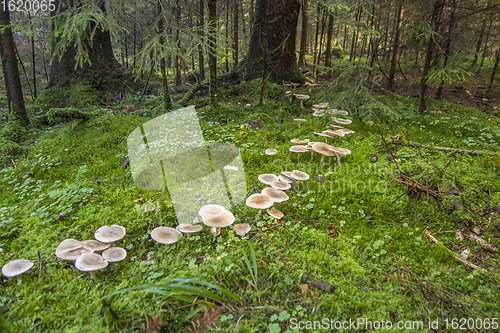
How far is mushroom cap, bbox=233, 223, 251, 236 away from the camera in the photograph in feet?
10.9

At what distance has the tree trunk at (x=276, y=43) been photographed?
8242 mm

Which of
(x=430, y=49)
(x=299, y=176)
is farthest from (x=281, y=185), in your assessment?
(x=430, y=49)

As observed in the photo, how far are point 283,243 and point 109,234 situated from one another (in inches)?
89.5

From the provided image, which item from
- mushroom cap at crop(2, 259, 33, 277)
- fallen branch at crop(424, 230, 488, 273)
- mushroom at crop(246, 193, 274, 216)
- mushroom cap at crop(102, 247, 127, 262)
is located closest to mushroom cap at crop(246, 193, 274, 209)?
mushroom at crop(246, 193, 274, 216)

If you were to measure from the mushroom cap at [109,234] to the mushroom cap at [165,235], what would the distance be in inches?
16.7

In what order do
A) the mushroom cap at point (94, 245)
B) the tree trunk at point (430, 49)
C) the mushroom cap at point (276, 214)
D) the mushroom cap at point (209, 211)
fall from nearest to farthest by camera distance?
the mushroom cap at point (94, 245) → the mushroom cap at point (209, 211) → the mushroom cap at point (276, 214) → the tree trunk at point (430, 49)

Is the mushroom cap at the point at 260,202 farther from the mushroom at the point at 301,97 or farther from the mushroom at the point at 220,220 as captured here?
the mushroom at the point at 301,97

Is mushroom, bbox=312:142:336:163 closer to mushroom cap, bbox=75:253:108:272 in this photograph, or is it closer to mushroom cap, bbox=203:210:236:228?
mushroom cap, bbox=203:210:236:228

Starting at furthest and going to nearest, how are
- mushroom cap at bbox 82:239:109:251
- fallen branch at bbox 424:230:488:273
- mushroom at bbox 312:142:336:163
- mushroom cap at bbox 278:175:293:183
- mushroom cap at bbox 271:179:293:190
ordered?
mushroom at bbox 312:142:336:163 → mushroom cap at bbox 278:175:293:183 → mushroom cap at bbox 271:179:293:190 → mushroom cap at bbox 82:239:109:251 → fallen branch at bbox 424:230:488:273

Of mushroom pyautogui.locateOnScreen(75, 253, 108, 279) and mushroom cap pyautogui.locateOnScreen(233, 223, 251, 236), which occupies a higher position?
mushroom pyautogui.locateOnScreen(75, 253, 108, 279)

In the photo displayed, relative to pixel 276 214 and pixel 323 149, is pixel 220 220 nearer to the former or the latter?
pixel 276 214

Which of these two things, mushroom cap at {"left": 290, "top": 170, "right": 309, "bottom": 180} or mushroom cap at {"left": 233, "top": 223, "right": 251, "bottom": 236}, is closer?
mushroom cap at {"left": 233, "top": 223, "right": 251, "bottom": 236}

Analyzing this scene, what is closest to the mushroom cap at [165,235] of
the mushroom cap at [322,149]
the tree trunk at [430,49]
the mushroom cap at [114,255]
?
the mushroom cap at [114,255]

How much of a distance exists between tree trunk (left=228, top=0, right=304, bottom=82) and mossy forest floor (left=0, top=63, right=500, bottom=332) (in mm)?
3787
